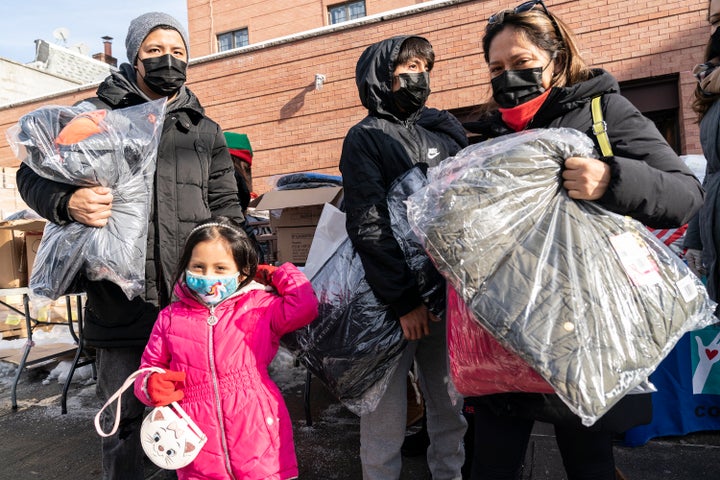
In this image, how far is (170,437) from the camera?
1.55 meters

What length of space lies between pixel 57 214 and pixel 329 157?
725cm

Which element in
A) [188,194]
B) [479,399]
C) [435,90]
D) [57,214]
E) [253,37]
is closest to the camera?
[479,399]

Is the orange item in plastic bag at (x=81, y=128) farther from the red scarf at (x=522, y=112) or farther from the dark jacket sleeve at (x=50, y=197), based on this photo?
the red scarf at (x=522, y=112)

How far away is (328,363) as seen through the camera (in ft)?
5.70

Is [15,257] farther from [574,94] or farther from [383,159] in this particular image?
[574,94]

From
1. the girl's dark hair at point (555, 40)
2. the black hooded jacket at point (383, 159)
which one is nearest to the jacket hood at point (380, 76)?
the black hooded jacket at point (383, 159)

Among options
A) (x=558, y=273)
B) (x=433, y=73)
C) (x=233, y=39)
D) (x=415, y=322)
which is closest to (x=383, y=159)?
(x=415, y=322)

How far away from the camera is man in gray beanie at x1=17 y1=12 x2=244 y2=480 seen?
175cm

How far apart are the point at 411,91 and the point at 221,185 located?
0.92m

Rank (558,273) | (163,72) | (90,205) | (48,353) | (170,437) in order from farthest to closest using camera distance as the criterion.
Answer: (48,353) < (163,72) < (90,205) < (170,437) < (558,273)

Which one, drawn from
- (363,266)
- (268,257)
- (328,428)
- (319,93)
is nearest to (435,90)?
(319,93)

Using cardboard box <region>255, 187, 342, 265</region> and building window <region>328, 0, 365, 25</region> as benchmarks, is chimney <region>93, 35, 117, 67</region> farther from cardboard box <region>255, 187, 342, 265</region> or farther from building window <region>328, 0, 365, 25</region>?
cardboard box <region>255, 187, 342, 265</region>

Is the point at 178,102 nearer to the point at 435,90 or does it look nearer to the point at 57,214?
the point at 57,214

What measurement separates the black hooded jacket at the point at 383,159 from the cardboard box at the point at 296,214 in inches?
54.6
